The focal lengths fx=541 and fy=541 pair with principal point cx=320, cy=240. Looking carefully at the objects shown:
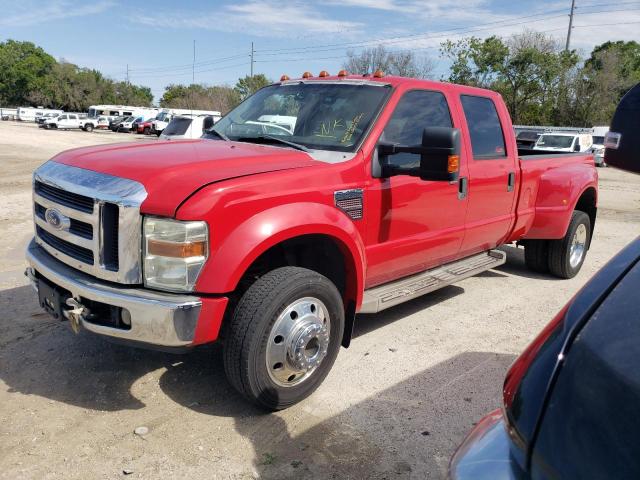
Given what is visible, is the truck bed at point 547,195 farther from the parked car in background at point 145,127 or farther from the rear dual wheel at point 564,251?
the parked car in background at point 145,127

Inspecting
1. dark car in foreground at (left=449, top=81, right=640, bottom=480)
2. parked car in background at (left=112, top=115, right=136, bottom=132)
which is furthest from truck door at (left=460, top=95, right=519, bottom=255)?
parked car in background at (left=112, top=115, right=136, bottom=132)

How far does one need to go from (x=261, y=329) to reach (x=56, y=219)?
140 centimetres

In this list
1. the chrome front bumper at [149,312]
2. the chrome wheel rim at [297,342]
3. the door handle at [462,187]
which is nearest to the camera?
the chrome front bumper at [149,312]

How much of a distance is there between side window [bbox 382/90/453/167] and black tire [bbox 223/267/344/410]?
1.25 m

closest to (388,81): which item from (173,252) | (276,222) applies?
(276,222)

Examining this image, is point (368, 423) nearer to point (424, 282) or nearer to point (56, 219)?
point (424, 282)

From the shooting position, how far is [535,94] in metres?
40.0

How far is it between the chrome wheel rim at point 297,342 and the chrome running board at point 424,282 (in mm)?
525

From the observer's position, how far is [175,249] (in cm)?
272

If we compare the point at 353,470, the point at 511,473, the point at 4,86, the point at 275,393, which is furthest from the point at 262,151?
the point at 4,86

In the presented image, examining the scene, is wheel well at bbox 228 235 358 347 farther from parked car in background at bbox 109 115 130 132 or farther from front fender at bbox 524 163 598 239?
parked car in background at bbox 109 115 130 132

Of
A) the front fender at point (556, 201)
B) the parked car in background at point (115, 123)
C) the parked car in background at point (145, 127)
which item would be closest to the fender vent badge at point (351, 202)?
the front fender at point (556, 201)

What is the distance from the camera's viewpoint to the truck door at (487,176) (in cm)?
462

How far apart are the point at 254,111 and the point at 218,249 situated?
2.01 metres
